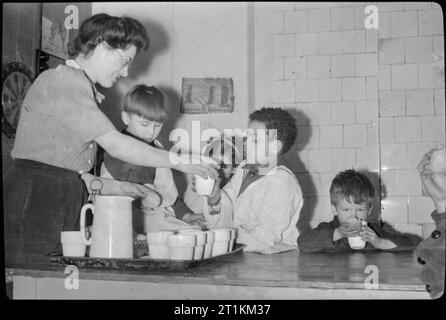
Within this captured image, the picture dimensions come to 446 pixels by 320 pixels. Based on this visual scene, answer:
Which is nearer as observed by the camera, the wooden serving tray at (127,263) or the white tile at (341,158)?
the wooden serving tray at (127,263)

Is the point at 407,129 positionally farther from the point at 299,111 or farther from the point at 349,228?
the point at 349,228

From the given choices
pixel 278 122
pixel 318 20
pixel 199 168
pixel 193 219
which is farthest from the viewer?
pixel 318 20

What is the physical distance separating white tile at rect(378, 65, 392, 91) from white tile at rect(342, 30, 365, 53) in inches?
3.6

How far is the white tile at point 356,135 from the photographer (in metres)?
1.67

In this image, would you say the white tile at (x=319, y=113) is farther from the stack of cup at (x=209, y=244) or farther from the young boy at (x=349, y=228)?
the stack of cup at (x=209, y=244)

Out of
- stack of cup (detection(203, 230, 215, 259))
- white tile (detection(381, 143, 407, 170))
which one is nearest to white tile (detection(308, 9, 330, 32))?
white tile (detection(381, 143, 407, 170))

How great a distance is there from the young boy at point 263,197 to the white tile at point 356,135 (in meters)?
0.46

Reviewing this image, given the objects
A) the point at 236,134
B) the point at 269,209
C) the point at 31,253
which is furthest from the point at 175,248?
the point at 236,134

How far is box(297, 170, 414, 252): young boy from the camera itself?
94 cm

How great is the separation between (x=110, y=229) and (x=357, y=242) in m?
0.48

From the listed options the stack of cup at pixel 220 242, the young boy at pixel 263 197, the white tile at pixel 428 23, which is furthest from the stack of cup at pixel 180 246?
the white tile at pixel 428 23

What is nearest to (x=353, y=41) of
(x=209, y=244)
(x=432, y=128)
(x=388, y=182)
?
(x=432, y=128)

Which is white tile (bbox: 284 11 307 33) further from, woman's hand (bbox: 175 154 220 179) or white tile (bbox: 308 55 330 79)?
woman's hand (bbox: 175 154 220 179)

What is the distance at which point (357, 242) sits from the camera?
0.93 meters
